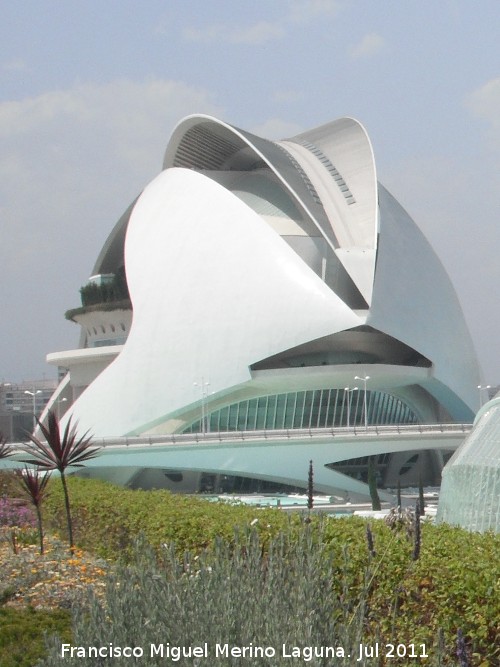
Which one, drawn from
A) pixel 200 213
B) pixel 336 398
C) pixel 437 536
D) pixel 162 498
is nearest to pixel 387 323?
pixel 336 398

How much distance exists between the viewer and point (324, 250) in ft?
154

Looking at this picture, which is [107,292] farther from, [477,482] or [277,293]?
[477,482]

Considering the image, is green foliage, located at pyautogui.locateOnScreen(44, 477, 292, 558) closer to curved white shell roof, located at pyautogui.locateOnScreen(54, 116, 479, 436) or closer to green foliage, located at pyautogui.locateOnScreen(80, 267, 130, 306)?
curved white shell roof, located at pyautogui.locateOnScreen(54, 116, 479, 436)

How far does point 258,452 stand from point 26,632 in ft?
96.7

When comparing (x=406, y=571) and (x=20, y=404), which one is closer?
(x=406, y=571)

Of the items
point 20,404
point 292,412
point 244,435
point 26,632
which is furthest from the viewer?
point 20,404

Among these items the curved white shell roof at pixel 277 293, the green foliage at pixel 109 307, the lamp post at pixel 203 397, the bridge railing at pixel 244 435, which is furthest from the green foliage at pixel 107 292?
the bridge railing at pixel 244 435

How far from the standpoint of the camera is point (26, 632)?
38.4ft

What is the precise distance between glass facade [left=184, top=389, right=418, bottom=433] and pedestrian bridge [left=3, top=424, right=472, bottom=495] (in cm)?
310

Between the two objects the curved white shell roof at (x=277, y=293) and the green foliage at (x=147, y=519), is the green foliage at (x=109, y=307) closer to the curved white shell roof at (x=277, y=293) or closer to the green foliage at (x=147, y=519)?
the curved white shell roof at (x=277, y=293)

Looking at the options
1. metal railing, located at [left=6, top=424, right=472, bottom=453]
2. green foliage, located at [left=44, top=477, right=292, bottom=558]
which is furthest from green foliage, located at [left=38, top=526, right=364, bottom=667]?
metal railing, located at [left=6, top=424, right=472, bottom=453]

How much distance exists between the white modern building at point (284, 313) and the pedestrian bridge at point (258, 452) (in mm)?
368

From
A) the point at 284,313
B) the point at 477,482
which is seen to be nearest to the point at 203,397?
the point at 284,313

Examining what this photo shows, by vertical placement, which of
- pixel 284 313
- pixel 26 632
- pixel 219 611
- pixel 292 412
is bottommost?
pixel 26 632
